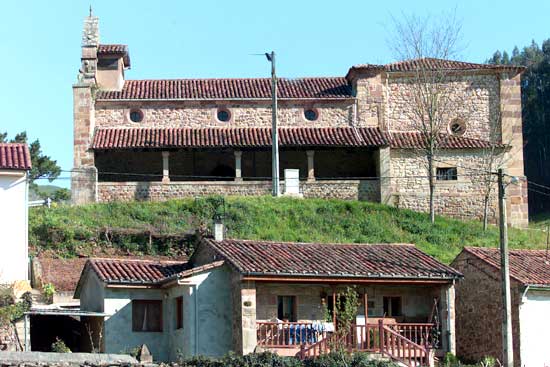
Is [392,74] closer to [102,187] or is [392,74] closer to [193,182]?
[193,182]

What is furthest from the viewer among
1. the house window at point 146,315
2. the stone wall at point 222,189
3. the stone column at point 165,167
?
the stone column at point 165,167

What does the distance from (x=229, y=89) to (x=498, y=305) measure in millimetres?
24615

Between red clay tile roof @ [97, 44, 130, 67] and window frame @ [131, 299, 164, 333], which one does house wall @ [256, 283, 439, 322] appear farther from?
red clay tile roof @ [97, 44, 130, 67]

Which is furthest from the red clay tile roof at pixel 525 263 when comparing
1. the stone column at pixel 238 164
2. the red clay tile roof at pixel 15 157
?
the stone column at pixel 238 164

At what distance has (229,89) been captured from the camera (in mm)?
58844

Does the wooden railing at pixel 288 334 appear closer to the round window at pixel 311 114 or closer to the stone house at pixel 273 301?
the stone house at pixel 273 301

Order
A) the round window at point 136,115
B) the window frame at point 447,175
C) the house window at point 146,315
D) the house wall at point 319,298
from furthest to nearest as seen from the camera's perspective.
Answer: the round window at point 136,115, the window frame at point 447,175, the house window at point 146,315, the house wall at point 319,298

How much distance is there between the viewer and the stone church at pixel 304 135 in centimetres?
5544

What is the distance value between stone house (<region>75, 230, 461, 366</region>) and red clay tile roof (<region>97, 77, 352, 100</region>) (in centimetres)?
2044

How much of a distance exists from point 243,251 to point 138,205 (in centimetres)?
1606

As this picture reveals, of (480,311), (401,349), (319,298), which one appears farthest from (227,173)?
(401,349)

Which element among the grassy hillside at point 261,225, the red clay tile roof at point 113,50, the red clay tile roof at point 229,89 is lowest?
the grassy hillside at point 261,225

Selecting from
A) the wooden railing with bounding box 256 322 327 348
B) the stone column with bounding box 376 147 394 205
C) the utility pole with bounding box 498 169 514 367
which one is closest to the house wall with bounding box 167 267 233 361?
the wooden railing with bounding box 256 322 327 348

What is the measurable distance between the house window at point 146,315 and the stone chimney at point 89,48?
21.9 metres
